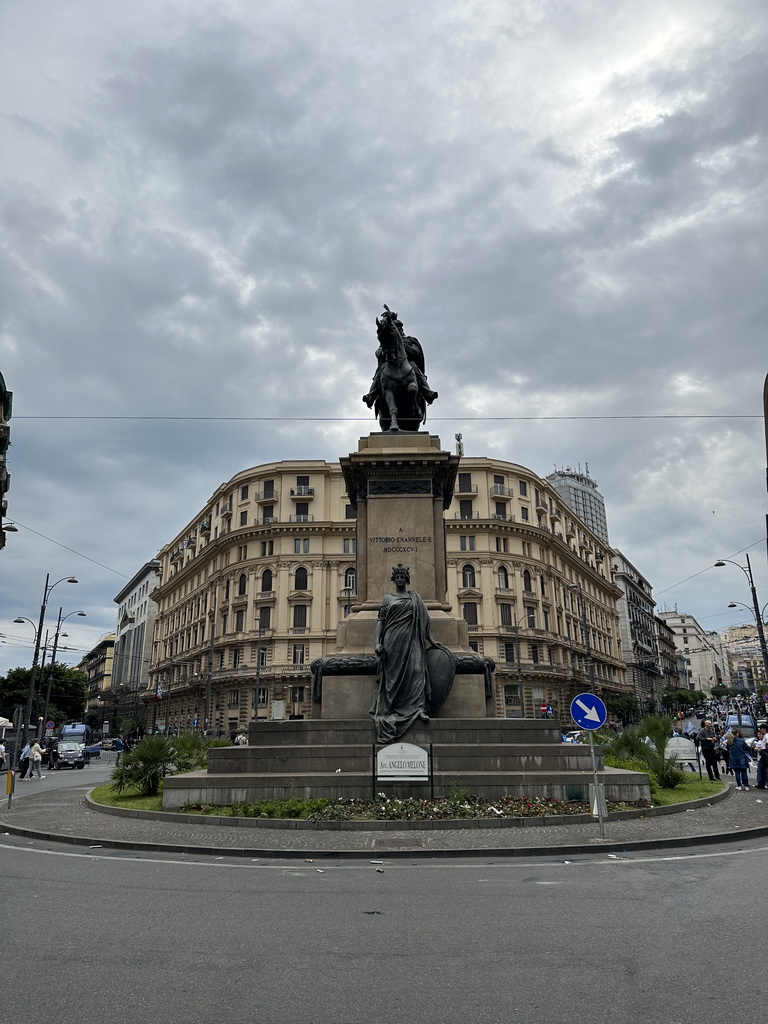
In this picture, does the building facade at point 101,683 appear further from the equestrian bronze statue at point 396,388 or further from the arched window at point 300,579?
the equestrian bronze statue at point 396,388

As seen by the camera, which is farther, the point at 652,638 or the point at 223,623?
the point at 652,638

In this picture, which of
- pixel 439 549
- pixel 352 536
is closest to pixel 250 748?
pixel 439 549

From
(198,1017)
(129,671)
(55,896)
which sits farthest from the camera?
(129,671)

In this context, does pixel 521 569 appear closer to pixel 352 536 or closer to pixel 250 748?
pixel 352 536

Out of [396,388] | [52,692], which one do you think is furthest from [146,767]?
[52,692]

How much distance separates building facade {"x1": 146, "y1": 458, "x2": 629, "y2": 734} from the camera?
69.4 meters

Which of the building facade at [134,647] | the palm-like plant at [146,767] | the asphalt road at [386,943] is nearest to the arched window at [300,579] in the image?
the building facade at [134,647]

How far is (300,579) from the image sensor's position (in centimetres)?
7231

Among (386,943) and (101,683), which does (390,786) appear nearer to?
(386,943)

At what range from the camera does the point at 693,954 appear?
561 centimetres

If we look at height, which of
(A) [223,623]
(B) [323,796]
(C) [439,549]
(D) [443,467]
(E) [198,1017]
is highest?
(A) [223,623]

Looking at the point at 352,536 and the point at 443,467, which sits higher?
the point at 352,536

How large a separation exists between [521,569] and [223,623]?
29.5 meters

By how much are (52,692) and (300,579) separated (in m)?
39.1
